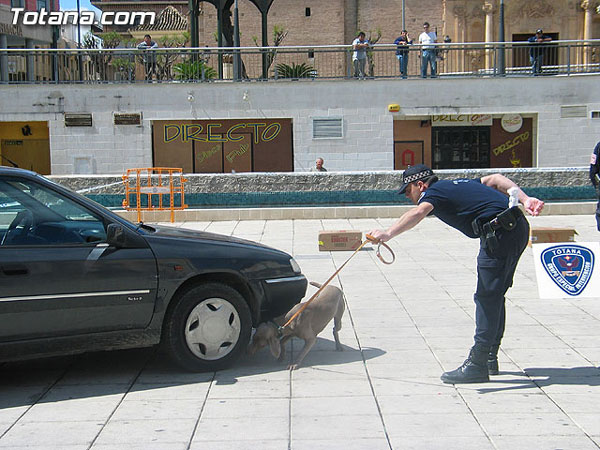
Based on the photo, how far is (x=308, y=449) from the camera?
447 centimetres

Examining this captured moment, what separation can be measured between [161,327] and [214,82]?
2100 centimetres

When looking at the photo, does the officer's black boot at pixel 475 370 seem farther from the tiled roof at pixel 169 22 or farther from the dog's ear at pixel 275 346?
the tiled roof at pixel 169 22

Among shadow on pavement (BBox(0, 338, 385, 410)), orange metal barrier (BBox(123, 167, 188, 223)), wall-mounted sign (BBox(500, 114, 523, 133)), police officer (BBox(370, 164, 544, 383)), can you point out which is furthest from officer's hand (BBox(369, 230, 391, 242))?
wall-mounted sign (BBox(500, 114, 523, 133))

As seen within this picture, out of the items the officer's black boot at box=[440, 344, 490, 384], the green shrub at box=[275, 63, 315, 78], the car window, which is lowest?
the officer's black boot at box=[440, 344, 490, 384]

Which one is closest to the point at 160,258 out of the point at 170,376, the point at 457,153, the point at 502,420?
the point at 170,376

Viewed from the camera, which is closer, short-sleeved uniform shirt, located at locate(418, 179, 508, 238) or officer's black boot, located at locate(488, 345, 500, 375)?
short-sleeved uniform shirt, located at locate(418, 179, 508, 238)

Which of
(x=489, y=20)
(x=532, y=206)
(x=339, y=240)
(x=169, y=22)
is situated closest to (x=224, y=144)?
(x=489, y=20)

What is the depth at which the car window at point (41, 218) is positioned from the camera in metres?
5.60

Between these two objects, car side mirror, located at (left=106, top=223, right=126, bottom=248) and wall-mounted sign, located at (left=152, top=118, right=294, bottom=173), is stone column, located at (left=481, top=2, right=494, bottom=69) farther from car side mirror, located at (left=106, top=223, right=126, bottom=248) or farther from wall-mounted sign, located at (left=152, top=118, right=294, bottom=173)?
car side mirror, located at (left=106, top=223, right=126, bottom=248)

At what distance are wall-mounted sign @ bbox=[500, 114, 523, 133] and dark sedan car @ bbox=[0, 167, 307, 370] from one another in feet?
76.7

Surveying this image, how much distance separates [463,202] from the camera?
18.2 feet

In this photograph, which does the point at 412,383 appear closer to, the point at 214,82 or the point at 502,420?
the point at 502,420

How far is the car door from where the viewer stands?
5375mm

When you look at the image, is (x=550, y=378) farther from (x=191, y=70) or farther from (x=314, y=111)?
(x=191, y=70)
